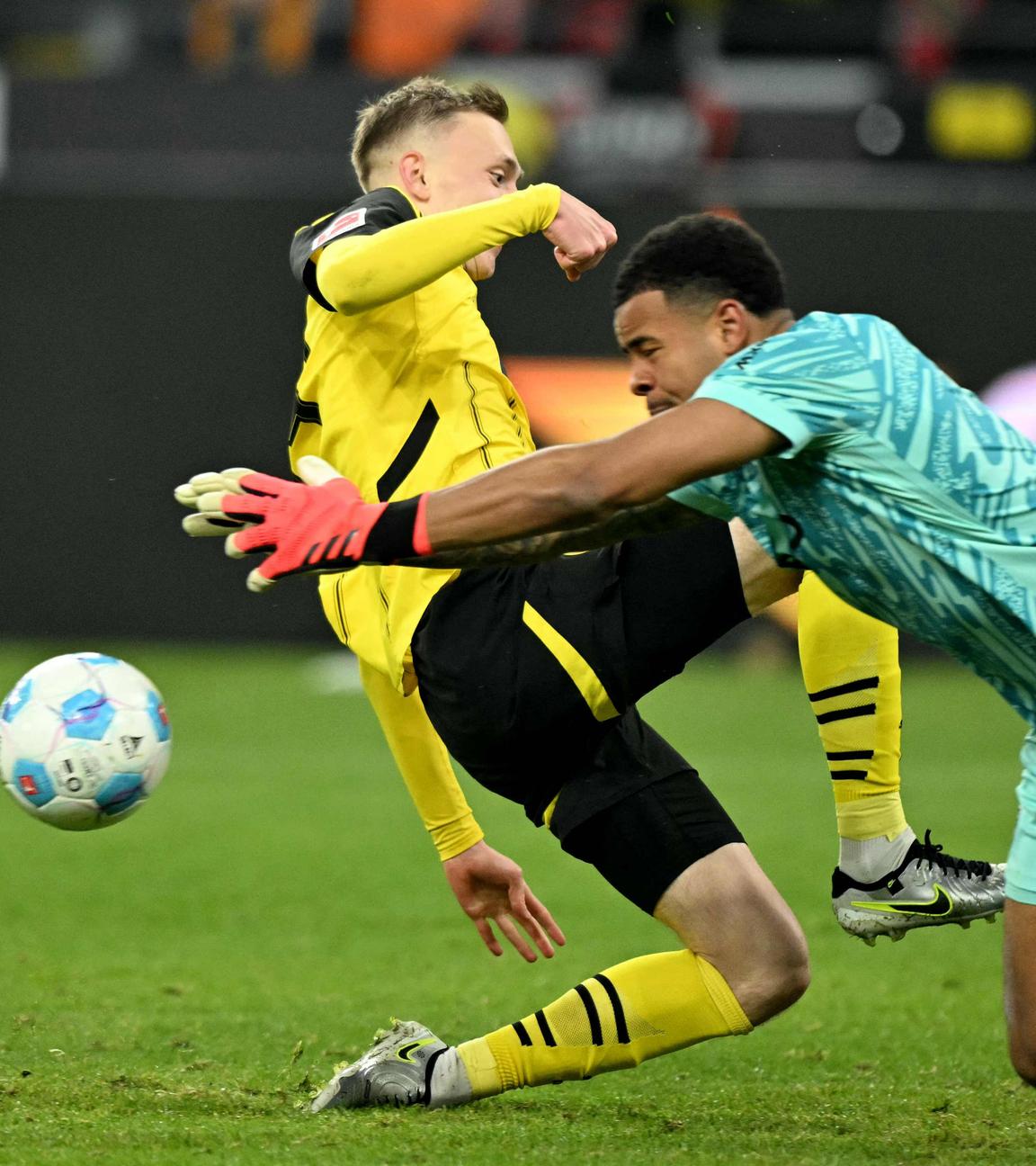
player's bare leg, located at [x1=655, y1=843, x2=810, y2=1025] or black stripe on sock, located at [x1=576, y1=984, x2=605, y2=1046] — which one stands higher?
player's bare leg, located at [x1=655, y1=843, x2=810, y2=1025]

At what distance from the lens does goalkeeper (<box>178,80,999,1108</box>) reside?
387 centimetres

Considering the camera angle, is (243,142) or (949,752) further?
(243,142)

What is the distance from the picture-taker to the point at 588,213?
3.93 meters

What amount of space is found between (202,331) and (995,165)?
19.1ft

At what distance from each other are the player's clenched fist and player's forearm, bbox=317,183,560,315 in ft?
0.24

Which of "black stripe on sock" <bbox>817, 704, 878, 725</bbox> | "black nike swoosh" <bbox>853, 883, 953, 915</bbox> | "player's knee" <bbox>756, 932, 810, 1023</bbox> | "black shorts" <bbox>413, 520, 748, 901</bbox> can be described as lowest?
"player's knee" <bbox>756, 932, 810, 1023</bbox>

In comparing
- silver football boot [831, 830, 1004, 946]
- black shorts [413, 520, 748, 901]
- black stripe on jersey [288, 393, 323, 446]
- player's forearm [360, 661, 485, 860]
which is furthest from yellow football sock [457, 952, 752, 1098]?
black stripe on jersey [288, 393, 323, 446]

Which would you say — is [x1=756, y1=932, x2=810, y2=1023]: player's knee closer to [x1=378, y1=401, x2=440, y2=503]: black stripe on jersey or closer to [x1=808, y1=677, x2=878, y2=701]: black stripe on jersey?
[x1=808, y1=677, x2=878, y2=701]: black stripe on jersey

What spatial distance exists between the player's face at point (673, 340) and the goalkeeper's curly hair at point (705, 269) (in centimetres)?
2

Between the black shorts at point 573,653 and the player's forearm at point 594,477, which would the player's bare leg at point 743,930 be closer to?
the black shorts at point 573,653

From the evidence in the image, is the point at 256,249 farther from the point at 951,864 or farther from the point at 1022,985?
the point at 1022,985

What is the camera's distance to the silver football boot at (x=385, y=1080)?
4023 millimetres

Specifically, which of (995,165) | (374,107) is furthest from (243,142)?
(374,107)

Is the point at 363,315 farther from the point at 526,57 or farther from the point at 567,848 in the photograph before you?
the point at 526,57
